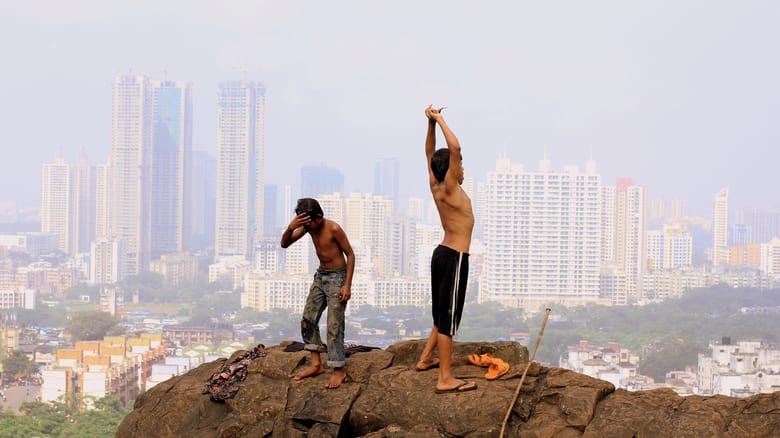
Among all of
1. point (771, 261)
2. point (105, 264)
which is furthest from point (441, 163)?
point (105, 264)

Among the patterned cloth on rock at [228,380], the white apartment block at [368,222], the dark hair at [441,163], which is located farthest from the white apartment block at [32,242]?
the dark hair at [441,163]

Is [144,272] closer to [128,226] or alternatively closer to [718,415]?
[128,226]

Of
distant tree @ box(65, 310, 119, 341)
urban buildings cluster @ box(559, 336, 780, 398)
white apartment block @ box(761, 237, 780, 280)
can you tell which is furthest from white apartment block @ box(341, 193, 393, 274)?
white apartment block @ box(761, 237, 780, 280)

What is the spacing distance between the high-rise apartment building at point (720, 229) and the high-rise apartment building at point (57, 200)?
4783cm

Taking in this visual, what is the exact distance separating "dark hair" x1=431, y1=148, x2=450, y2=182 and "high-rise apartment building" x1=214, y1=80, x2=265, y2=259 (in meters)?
64.7

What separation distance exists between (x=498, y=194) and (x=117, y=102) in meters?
31.2

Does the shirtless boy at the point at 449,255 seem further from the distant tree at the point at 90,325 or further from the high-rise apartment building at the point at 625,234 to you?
the high-rise apartment building at the point at 625,234

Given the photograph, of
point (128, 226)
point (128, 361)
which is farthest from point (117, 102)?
point (128, 361)

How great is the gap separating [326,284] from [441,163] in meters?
1.43

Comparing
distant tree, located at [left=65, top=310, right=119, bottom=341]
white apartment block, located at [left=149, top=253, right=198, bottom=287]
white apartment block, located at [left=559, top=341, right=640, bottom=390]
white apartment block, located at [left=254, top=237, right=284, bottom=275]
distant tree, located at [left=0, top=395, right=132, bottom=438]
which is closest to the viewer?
distant tree, located at [left=0, top=395, right=132, bottom=438]

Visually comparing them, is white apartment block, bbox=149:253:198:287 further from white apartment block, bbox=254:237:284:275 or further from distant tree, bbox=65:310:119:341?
distant tree, bbox=65:310:119:341

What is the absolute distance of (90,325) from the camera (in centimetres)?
5891

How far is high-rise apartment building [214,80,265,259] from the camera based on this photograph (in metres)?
71.7

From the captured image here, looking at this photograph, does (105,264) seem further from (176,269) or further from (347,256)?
(347,256)
